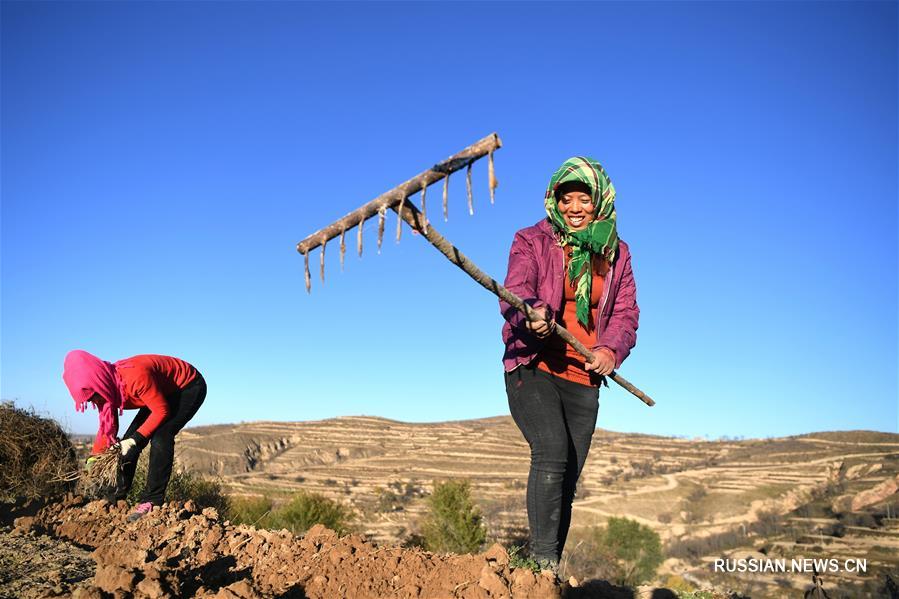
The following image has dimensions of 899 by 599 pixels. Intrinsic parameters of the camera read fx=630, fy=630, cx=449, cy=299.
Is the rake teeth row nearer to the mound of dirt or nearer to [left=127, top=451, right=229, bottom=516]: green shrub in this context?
the mound of dirt

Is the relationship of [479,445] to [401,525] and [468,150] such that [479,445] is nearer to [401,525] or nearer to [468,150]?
[401,525]

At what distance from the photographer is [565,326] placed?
12.3 ft

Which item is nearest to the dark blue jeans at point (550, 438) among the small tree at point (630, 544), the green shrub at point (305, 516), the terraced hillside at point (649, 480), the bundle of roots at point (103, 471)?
the bundle of roots at point (103, 471)

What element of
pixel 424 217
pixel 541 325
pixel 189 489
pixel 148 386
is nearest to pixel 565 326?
pixel 541 325

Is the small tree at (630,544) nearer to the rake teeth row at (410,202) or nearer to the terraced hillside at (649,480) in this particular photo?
the terraced hillside at (649,480)

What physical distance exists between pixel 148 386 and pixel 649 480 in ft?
103

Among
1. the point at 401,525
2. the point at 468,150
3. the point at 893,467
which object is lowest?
the point at 401,525

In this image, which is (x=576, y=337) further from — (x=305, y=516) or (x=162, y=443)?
(x=305, y=516)

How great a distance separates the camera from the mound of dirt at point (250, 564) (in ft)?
9.12

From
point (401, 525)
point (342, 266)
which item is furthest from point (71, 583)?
point (401, 525)

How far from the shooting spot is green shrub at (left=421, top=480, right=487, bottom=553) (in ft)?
43.0

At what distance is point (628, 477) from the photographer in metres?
33.8

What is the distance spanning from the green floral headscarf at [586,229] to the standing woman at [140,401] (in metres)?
3.68

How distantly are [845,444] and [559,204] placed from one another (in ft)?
125
